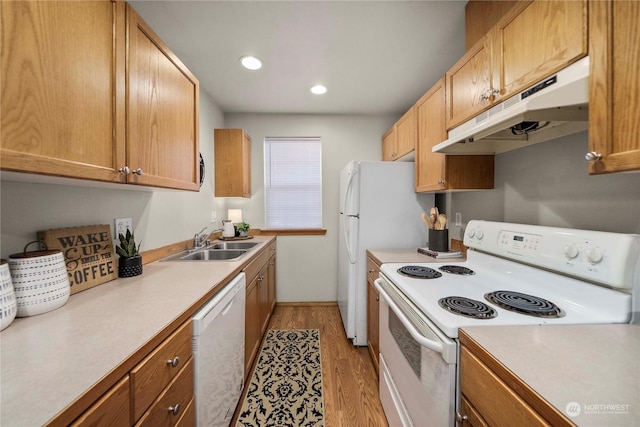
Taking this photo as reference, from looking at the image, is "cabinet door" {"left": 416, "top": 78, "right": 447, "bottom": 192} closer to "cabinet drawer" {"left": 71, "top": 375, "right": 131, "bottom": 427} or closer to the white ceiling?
the white ceiling

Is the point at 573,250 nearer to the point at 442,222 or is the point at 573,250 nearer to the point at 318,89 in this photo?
the point at 442,222

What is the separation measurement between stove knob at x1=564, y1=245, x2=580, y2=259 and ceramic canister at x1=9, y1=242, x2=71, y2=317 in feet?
6.35

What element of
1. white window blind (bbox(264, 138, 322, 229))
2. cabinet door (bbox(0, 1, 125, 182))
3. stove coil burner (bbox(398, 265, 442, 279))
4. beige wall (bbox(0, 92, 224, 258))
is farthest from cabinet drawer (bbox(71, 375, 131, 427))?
white window blind (bbox(264, 138, 322, 229))

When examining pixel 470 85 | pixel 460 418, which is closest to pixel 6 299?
pixel 460 418

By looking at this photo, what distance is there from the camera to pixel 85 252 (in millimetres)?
1142

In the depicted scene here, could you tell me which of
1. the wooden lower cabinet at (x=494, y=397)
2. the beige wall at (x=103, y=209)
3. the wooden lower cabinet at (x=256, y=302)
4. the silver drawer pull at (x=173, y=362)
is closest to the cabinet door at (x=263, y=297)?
the wooden lower cabinet at (x=256, y=302)

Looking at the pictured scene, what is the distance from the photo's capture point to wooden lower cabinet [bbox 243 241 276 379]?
1.77 metres

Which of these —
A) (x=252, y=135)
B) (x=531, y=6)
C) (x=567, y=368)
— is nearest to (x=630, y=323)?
(x=567, y=368)

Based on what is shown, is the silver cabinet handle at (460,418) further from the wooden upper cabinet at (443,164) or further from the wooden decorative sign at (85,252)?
the wooden decorative sign at (85,252)

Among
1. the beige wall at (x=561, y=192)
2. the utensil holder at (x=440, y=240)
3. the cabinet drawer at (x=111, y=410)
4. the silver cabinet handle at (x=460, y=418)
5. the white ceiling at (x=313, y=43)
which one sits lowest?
the silver cabinet handle at (x=460, y=418)

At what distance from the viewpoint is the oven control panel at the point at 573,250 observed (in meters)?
0.81

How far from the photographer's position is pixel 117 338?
70cm

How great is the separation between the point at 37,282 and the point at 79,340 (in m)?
0.35

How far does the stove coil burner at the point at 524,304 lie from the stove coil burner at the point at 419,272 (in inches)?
11.7
